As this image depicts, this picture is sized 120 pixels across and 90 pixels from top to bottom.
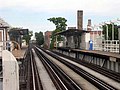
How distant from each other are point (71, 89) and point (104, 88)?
1.94 m

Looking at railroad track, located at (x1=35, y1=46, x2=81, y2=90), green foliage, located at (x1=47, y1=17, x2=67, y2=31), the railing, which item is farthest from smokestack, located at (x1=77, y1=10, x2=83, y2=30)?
railroad track, located at (x1=35, y1=46, x2=81, y2=90)

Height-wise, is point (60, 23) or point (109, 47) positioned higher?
point (60, 23)

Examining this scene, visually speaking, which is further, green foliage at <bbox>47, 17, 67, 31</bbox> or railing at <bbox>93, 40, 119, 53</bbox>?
green foliage at <bbox>47, 17, 67, 31</bbox>

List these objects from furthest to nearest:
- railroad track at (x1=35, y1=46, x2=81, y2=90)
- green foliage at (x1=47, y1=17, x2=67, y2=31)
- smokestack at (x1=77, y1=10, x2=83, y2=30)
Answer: green foliage at (x1=47, y1=17, x2=67, y2=31) < smokestack at (x1=77, y1=10, x2=83, y2=30) < railroad track at (x1=35, y1=46, x2=81, y2=90)

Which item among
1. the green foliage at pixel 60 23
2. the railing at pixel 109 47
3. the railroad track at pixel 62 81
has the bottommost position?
the railroad track at pixel 62 81

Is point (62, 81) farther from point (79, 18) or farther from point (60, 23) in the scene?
point (60, 23)

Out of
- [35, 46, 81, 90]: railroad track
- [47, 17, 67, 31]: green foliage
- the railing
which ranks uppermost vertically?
[47, 17, 67, 31]: green foliage

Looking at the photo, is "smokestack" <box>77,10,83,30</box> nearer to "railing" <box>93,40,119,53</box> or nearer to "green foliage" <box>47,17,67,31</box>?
"green foliage" <box>47,17,67,31</box>

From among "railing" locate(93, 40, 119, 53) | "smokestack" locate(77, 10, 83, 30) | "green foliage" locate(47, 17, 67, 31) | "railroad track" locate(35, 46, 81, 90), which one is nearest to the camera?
"railroad track" locate(35, 46, 81, 90)

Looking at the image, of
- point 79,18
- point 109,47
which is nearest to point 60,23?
point 79,18

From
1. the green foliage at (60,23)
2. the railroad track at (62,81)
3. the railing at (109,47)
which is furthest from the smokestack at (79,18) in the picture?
the railroad track at (62,81)

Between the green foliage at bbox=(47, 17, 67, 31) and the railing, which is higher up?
the green foliage at bbox=(47, 17, 67, 31)

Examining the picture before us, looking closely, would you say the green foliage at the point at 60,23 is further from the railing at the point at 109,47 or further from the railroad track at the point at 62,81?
the railroad track at the point at 62,81

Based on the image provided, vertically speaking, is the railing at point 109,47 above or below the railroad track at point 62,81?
above
